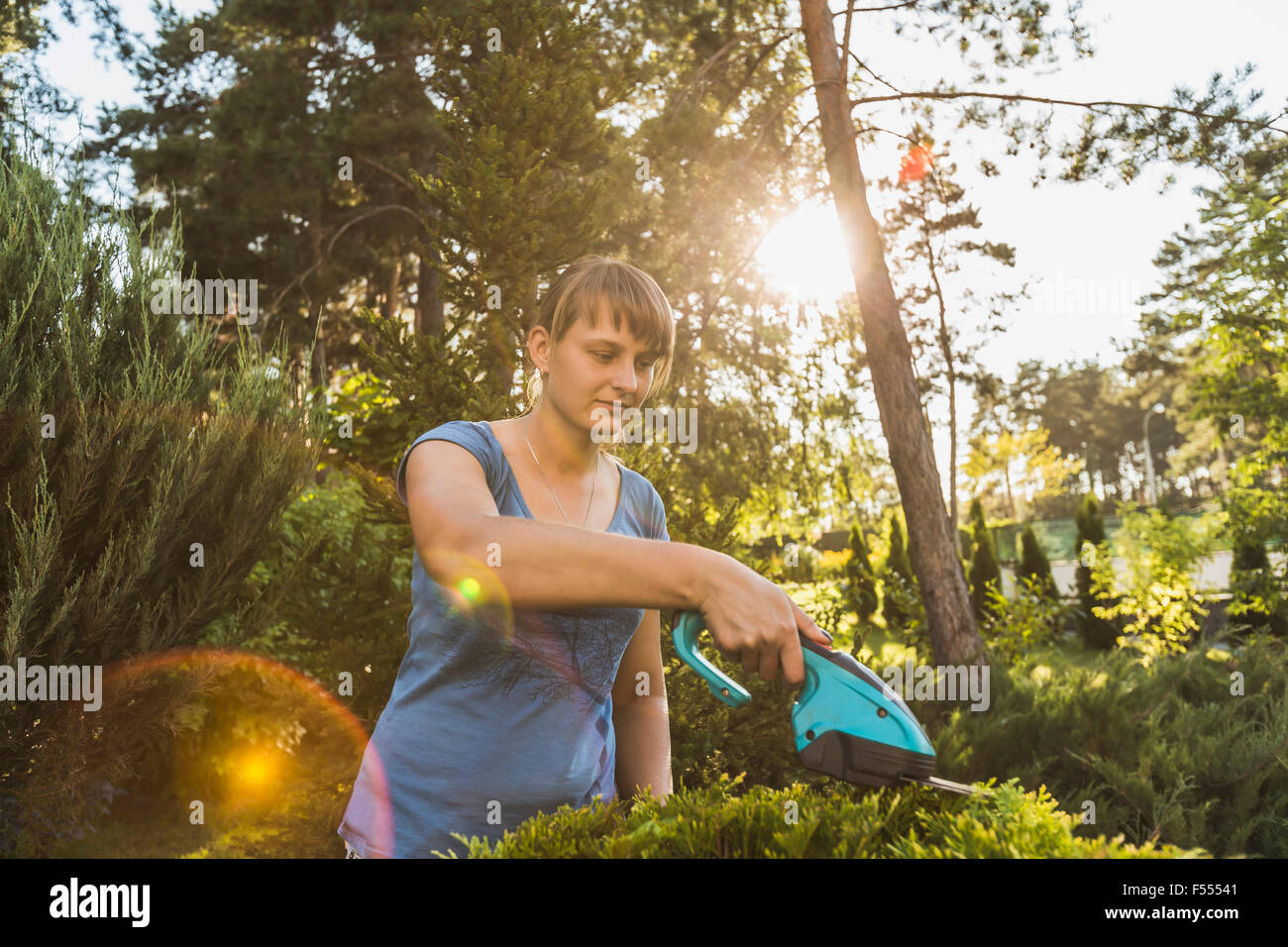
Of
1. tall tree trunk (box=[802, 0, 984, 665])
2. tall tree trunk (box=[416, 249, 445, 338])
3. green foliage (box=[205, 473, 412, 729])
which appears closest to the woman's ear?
green foliage (box=[205, 473, 412, 729])

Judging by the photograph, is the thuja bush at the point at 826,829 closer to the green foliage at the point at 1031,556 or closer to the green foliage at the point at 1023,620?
the green foliage at the point at 1023,620

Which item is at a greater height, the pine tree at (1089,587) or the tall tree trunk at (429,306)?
the tall tree trunk at (429,306)

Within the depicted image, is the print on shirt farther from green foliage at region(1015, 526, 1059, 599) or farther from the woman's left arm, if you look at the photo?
green foliage at region(1015, 526, 1059, 599)

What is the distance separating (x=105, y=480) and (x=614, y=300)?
3733 millimetres

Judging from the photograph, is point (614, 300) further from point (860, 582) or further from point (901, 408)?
point (860, 582)

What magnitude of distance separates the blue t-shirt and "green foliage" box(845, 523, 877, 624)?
20.1 m

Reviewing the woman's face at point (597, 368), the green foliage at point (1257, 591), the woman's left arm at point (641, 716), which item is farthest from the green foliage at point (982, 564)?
the woman's face at point (597, 368)

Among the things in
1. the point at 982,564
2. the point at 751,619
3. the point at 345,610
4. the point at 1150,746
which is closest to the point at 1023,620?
the point at 1150,746

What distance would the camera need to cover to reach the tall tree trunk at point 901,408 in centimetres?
855

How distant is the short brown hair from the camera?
1.83 m

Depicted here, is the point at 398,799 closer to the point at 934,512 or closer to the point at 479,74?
the point at 479,74

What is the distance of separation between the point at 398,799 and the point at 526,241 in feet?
14.1

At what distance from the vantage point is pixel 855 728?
1176 mm

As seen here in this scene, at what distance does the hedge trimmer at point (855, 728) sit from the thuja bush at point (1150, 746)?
3.92m
